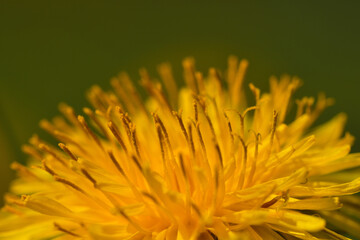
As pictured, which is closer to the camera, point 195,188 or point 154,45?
point 195,188

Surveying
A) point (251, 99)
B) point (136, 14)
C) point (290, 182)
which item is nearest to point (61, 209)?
point (290, 182)

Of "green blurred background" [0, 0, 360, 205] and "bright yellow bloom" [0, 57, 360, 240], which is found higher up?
"green blurred background" [0, 0, 360, 205]

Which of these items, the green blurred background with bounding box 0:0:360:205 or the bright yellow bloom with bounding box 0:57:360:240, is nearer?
the bright yellow bloom with bounding box 0:57:360:240

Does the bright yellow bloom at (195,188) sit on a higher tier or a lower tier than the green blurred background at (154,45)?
lower

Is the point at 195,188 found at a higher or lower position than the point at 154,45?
lower

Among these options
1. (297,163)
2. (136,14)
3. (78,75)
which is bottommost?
(297,163)

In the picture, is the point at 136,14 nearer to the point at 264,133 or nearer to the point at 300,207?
the point at 264,133

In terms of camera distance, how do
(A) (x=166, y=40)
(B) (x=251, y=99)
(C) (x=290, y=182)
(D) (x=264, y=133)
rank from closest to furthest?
(C) (x=290, y=182) < (D) (x=264, y=133) < (B) (x=251, y=99) < (A) (x=166, y=40)

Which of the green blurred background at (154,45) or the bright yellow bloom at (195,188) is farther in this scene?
the green blurred background at (154,45)
